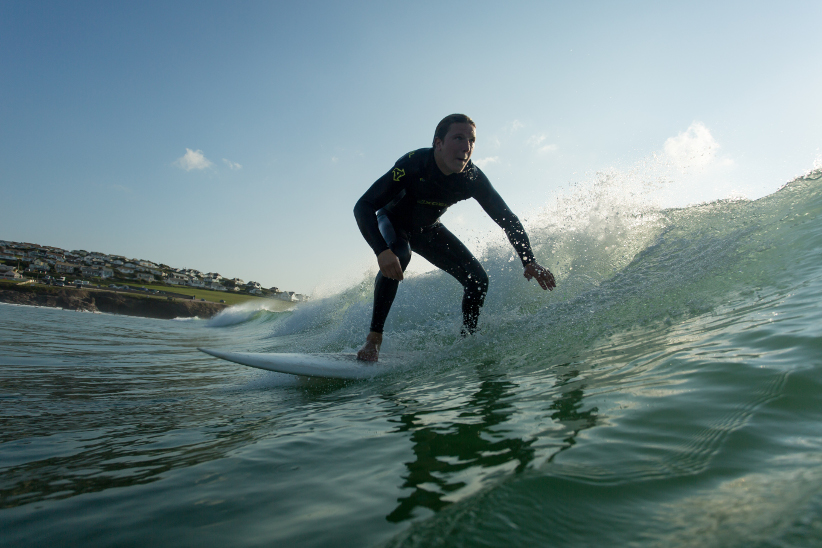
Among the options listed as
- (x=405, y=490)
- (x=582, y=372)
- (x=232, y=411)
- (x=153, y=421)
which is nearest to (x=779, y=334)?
(x=582, y=372)

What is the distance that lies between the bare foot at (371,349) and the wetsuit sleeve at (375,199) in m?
0.82

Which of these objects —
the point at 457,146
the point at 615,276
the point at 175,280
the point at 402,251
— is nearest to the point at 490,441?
the point at 402,251

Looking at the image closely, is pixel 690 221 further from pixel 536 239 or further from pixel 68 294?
pixel 68 294

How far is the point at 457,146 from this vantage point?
371 centimetres

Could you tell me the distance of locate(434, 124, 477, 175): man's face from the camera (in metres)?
3.71

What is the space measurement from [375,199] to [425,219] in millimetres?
654

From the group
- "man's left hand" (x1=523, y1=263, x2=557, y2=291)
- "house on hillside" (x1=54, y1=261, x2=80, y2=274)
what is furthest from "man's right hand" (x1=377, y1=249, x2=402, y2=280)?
"house on hillside" (x1=54, y1=261, x2=80, y2=274)

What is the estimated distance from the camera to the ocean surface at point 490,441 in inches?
37.2

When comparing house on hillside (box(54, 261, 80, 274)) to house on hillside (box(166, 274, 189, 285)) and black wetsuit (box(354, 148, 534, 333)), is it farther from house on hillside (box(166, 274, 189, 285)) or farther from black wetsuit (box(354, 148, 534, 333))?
black wetsuit (box(354, 148, 534, 333))

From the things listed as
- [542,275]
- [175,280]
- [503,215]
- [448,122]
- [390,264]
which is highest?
[175,280]

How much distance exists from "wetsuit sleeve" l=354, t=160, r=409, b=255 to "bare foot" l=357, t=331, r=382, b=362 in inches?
32.2

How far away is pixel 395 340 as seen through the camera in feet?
15.4

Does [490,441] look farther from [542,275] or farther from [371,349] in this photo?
[542,275]

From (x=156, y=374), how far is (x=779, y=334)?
475 cm
